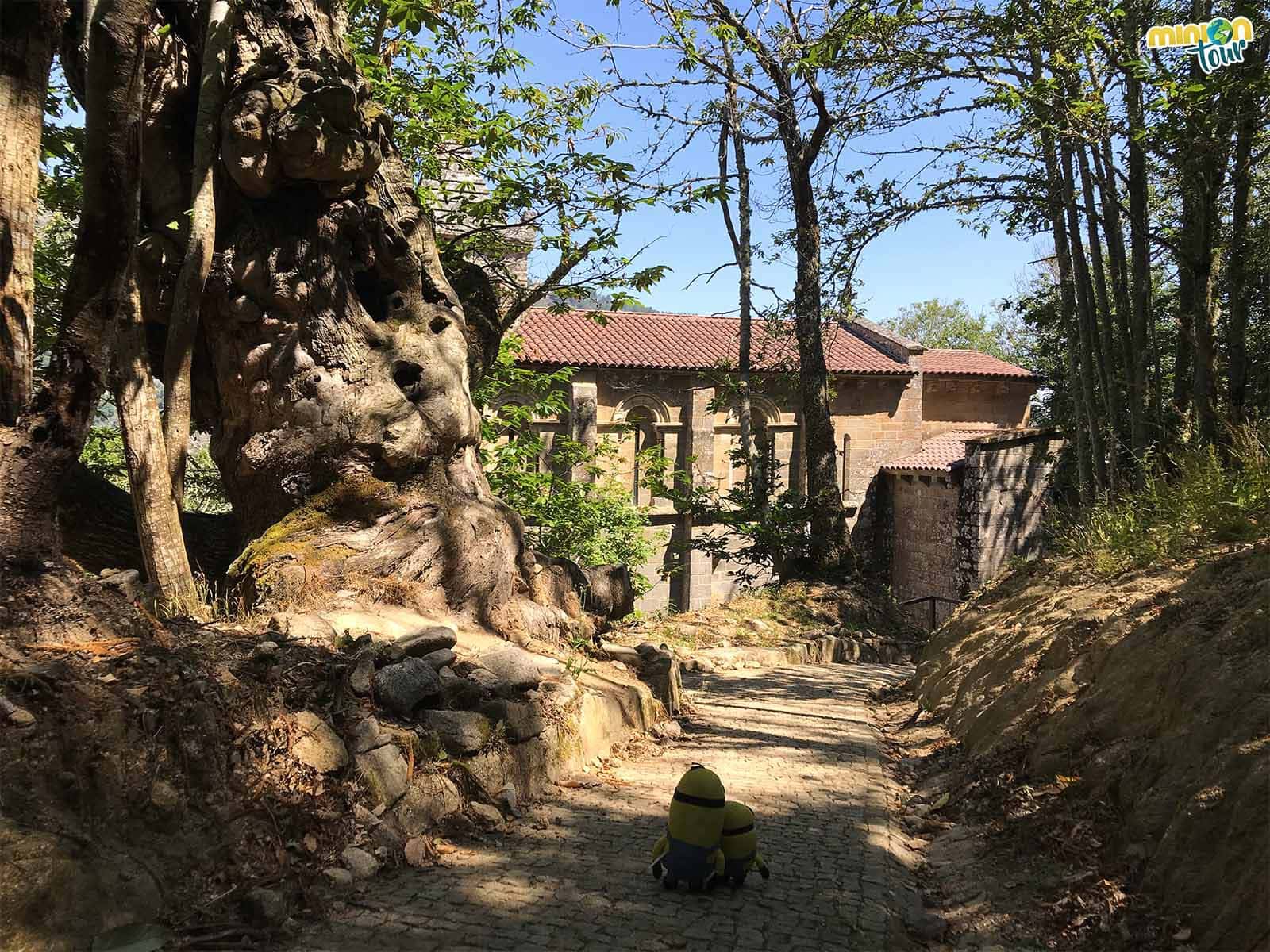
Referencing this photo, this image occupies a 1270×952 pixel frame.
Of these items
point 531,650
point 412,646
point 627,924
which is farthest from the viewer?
point 531,650

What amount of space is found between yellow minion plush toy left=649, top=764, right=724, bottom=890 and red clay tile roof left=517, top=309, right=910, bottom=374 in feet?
63.9

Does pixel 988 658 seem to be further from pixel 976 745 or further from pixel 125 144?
pixel 125 144

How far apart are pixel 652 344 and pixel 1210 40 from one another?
19232mm

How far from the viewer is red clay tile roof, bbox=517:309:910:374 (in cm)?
2439

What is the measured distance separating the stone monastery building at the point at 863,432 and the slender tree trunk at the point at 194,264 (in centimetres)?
1386

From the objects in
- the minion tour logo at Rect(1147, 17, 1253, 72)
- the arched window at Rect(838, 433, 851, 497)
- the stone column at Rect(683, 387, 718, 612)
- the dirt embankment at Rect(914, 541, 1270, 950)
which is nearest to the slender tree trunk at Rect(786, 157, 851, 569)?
the minion tour logo at Rect(1147, 17, 1253, 72)

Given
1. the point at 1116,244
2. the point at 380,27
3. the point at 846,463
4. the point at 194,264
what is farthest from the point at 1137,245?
the point at 846,463

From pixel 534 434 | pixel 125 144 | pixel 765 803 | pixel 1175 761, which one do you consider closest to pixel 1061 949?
pixel 1175 761

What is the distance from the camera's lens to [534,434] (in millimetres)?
13375

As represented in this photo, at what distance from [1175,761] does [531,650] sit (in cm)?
410

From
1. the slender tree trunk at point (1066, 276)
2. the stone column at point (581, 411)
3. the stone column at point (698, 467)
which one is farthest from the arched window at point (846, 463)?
the slender tree trunk at point (1066, 276)

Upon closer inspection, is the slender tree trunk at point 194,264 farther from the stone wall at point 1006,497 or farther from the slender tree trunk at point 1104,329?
the stone wall at point 1006,497

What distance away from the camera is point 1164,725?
3.72m

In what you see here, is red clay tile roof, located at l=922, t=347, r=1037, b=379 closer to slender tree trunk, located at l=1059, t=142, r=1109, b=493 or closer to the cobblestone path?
slender tree trunk, located at l=1059, t=142, r=1109, b=493
